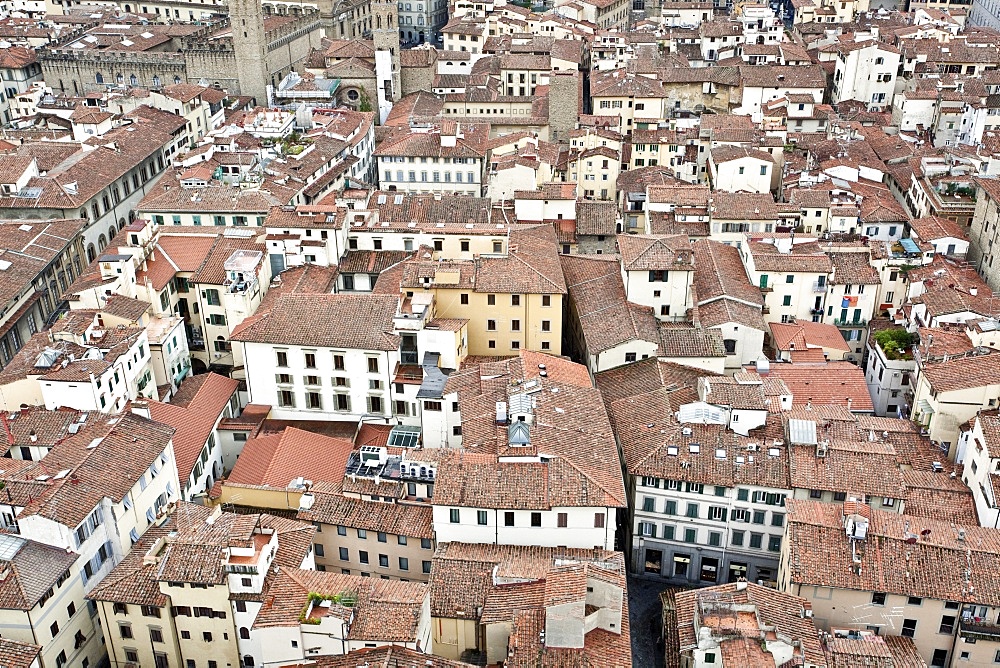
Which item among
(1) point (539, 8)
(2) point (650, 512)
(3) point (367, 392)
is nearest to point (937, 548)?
(2) point (650, 512)

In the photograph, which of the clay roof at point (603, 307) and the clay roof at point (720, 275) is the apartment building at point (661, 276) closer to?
the clay roof at point (603, 307)

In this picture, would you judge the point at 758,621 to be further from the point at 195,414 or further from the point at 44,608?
the point at 195,414

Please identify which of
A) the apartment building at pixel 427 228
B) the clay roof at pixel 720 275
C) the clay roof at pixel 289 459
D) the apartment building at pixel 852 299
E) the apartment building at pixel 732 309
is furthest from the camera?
the apartment building at pixel 427 228

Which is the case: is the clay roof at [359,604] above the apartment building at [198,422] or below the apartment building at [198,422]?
above

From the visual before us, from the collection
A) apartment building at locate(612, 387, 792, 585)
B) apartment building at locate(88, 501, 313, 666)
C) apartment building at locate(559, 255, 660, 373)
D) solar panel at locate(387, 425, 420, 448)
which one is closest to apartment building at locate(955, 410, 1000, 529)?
apartment building at locate(612, 387, 792, 585)

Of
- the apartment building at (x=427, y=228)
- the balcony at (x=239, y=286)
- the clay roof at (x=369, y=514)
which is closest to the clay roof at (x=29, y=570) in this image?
the clay roof at (x=369, y=514)
